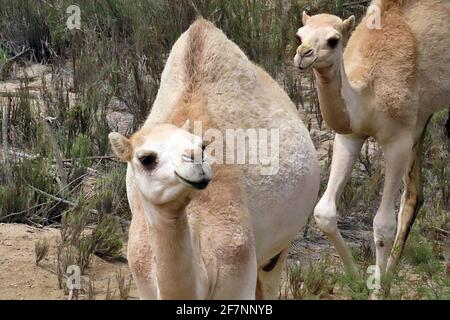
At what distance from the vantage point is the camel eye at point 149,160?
484cm

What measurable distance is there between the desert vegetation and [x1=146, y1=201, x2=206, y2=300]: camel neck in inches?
74.4

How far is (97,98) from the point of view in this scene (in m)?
9.71

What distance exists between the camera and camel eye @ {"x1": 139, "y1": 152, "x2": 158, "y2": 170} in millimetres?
4844

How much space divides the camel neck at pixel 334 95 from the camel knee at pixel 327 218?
0.49m

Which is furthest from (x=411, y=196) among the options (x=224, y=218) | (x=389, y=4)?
(x=224, y=218)

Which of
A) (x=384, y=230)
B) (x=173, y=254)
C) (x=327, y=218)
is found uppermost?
(x=173, y=254)

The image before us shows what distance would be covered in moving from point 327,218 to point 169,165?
3.00 meters

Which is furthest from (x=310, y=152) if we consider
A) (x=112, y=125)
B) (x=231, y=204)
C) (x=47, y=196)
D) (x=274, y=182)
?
(x=112, y=125)

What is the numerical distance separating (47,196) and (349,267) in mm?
2130

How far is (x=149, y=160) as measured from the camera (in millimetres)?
4859

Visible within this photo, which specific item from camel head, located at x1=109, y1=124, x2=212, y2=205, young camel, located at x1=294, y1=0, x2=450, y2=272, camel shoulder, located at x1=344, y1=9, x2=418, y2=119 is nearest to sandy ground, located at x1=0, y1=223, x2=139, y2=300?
young camel, located at x1=294, y1=0, x2=450, y2=272

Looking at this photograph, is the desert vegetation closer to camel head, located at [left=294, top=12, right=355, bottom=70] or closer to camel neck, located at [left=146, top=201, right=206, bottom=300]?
camel head, located at [left=294, top=12, right=355, bottom=70]

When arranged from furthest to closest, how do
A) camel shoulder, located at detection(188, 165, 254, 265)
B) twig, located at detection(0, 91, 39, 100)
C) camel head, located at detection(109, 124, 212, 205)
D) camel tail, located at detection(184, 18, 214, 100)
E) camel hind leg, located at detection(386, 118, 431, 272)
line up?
twig, located at detection(0, 91, 39, 100) → camel hind leg, located at detection(386, 118, 431, 272) → camel tail, located at detection(184, 18, 214, 100) → camel shoulder, located at detection(188, 165, 254, 265) → camel head, located at detection(109, 124, 212, 205)

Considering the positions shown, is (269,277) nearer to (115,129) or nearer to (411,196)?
(411,196)
